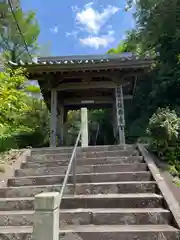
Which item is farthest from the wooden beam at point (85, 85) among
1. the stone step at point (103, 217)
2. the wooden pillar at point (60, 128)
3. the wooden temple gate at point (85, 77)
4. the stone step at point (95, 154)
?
the stone step at point (103, 217)

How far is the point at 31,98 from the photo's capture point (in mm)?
13578

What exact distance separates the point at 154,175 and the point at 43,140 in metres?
6.87

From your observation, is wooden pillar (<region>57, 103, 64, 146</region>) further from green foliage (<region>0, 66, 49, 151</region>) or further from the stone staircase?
the stone staircase

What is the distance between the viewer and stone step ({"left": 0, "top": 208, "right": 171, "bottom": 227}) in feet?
10.3

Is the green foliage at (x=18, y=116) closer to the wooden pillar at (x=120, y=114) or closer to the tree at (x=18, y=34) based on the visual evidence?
the wooden pillar at (x=120, y=114)

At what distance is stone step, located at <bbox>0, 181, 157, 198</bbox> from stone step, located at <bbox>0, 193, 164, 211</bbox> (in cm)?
16

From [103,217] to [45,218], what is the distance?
4.68ft

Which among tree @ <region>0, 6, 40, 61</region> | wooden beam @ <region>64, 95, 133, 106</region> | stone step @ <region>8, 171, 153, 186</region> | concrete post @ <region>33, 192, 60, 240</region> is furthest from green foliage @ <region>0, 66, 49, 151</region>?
tree @ <region>0, 6, 40, 61</region>

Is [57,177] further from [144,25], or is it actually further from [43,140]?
[144,25]

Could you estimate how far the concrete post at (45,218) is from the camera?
1946 mm

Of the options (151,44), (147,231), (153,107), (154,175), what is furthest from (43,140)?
(147,231)

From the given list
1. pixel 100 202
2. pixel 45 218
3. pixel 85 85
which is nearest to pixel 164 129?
pixel 100 202

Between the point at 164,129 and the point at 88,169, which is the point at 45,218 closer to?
the point at 88,169

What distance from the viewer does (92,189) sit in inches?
154
